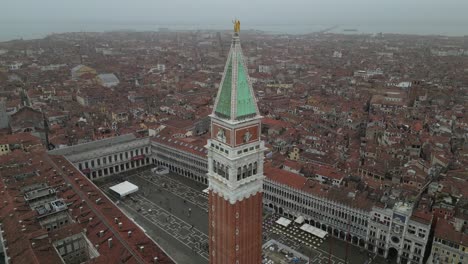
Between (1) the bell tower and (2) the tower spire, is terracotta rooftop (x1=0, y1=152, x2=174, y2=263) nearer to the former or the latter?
(1) the bell tower

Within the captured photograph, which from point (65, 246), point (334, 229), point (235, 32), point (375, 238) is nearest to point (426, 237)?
point (375, 238)

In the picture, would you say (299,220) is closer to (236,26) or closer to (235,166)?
(235,166)

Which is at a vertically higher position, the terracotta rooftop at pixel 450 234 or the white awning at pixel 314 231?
the terracotta rooftop at pixel 450 234

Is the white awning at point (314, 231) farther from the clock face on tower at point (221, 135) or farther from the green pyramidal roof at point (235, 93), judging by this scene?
the green pyramidal roof at point (235, 93)

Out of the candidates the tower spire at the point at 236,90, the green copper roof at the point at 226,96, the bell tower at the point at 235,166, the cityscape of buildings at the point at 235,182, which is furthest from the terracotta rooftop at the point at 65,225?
the tower spire at the point at 236,90

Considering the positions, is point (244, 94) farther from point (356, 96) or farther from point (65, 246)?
point (356, 96)

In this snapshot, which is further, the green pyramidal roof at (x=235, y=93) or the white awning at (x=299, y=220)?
the white awning at (x=299, y=220)

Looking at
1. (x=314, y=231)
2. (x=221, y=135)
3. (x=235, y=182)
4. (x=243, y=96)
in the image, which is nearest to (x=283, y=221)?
(x=314, y=231)
